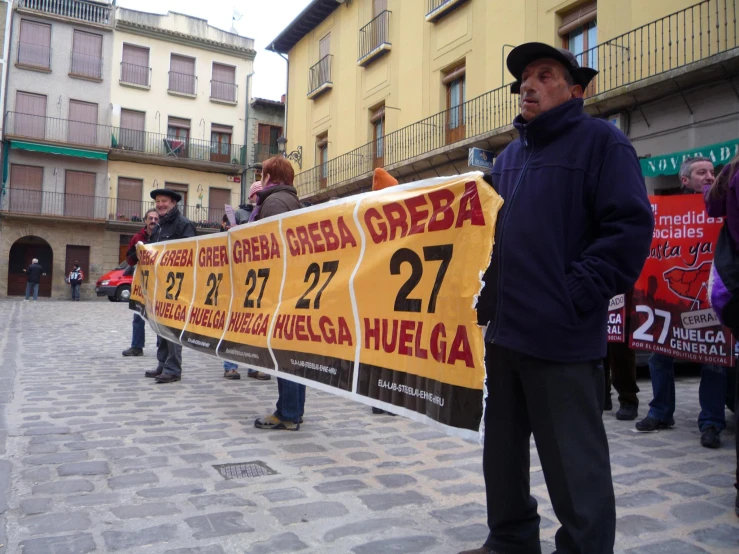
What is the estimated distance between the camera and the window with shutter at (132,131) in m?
35.4

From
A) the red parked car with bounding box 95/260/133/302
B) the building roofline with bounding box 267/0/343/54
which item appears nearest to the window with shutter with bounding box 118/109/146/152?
the red parked car with bounding box 95/260/133/302

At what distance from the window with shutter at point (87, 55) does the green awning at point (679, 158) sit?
31.3 metres

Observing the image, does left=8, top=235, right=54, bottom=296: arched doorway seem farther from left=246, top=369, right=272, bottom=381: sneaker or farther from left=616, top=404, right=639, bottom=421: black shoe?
left=616, top=404, right=639, bottom=421: black shoe

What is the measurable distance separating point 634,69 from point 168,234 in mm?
9631

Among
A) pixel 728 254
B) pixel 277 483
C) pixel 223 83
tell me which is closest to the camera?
pixel 728 254

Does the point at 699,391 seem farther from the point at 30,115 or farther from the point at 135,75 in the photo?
the point at 135,75

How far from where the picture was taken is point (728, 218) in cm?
321

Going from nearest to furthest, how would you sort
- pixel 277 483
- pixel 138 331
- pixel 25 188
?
pixel 277 483 → pixel 138 331 → pixel 25 188

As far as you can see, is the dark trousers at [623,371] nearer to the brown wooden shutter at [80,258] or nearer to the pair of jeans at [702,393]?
the pair of jeans at [702,393]

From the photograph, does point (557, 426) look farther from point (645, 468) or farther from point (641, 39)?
point (641, 39)

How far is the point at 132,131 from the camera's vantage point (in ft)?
117

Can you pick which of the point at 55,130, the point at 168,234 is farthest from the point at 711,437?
the point at 55,130

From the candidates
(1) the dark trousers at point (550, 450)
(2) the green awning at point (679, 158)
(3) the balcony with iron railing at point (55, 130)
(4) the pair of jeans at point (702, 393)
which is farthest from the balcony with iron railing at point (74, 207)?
(1) the dark trousers at point (550, 450)

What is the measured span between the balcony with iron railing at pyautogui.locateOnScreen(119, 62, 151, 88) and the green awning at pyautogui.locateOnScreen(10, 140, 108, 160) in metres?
4.36
